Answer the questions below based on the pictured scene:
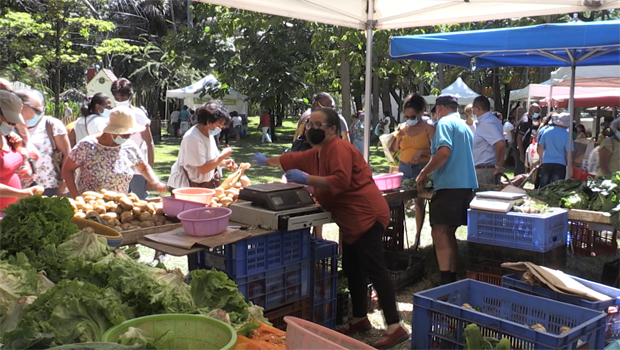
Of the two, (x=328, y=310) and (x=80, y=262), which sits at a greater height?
(x=80, y=262)

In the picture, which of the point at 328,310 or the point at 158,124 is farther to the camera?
the point at 158,124

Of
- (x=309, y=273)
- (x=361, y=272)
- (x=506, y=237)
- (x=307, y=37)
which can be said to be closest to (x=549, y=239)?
(x=506, y=237)

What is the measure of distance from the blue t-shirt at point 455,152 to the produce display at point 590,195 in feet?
3.37

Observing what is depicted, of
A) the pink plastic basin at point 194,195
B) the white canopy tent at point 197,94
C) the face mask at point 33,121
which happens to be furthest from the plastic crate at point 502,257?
the white canopy tent at point 197,94

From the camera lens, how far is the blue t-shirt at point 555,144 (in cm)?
894

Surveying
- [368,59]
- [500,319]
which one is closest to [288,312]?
[500,319]

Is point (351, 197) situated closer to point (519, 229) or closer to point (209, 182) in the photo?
point (519, 229)

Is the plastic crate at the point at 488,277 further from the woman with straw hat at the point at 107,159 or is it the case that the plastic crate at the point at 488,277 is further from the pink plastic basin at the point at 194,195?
the woman with straw hat at the point at 107,159

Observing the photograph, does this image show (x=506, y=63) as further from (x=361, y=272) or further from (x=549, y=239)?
(x=361, y=272)

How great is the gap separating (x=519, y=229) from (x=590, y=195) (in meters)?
1.32

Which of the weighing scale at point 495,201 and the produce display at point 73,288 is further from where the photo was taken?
the weighing scale at point 495,201

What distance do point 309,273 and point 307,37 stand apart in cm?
1453

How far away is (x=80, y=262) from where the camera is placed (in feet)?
7.47

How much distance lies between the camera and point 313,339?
1673mm
